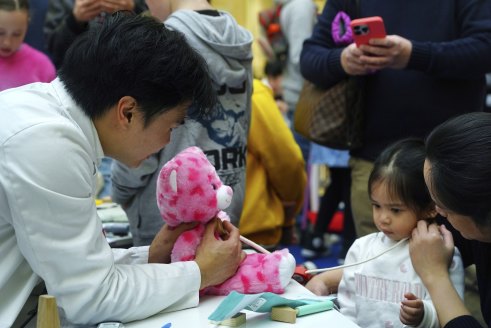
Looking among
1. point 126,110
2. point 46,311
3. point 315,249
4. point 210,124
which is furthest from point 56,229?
point 315,249

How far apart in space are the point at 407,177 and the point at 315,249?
9.25ft

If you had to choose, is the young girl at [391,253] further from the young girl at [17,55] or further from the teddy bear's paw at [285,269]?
the young girl at [17,55]

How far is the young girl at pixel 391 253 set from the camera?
1.67m

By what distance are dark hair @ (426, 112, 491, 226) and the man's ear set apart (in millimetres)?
607

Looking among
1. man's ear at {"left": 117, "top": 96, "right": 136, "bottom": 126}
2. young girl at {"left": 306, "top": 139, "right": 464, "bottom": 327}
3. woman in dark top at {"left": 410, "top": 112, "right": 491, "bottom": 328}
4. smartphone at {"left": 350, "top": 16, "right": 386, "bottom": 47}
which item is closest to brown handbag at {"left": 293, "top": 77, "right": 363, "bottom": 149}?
smartphone at {"left": 350, "top": 16, "right": 386, "bottom": 47}

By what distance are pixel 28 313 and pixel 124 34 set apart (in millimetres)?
587

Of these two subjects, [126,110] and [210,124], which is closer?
[126,110]

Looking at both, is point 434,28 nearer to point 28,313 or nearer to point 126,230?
point 126,230

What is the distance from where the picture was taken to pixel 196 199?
147 centimetres

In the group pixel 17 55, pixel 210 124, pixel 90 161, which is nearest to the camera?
pixel 90 161

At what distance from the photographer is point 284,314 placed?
128 centimetres

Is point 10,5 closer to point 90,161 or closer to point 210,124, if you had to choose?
point 210,124

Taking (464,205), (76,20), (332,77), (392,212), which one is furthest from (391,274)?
(76,20)

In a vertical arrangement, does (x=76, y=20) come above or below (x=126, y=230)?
above
